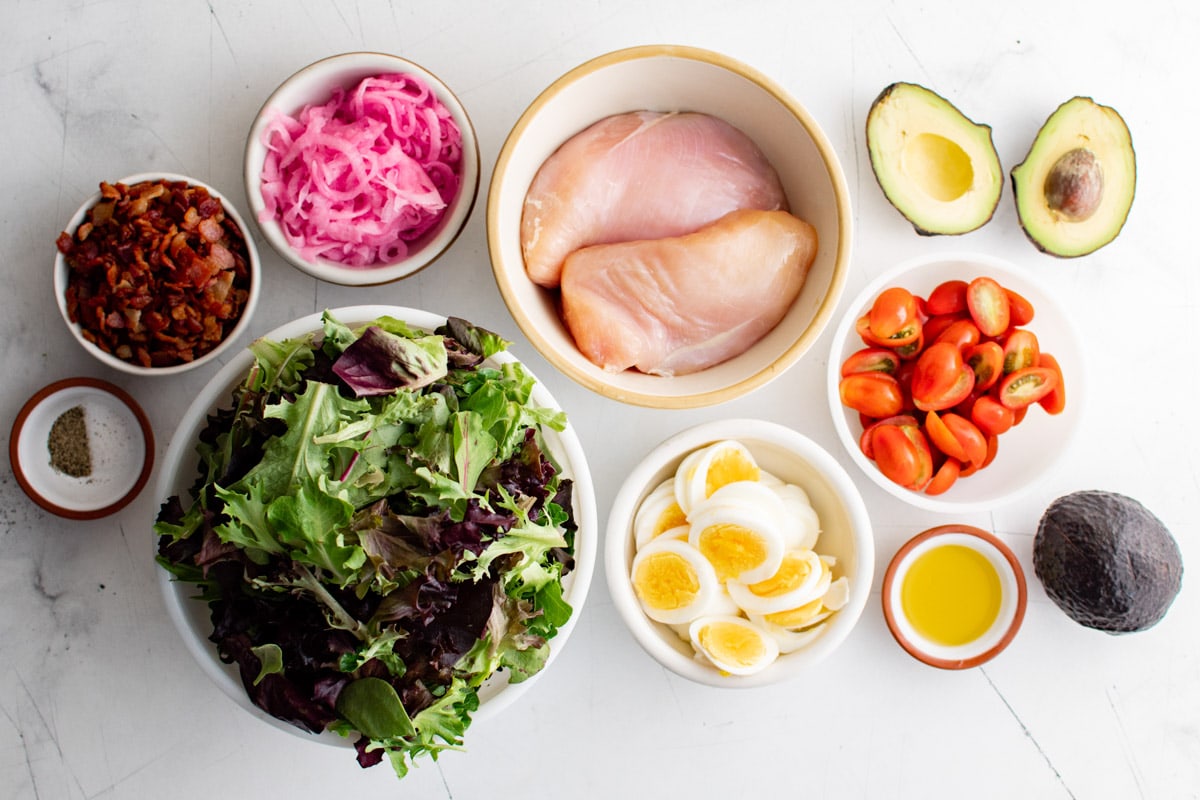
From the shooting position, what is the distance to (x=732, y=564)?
1.40 meters

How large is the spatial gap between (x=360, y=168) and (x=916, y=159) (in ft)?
2.88

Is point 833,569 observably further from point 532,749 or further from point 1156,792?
point 1156,792

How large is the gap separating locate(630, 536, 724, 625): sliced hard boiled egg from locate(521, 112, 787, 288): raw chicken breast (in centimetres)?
43

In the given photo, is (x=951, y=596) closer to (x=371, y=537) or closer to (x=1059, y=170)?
(x=1059, y=170)

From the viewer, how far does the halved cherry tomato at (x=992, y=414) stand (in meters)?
1.49

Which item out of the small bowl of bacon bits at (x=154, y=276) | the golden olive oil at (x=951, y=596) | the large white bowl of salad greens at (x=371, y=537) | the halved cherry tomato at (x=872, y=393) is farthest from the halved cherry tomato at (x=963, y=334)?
the small bowl of bacon bits at (x=154, y=276)

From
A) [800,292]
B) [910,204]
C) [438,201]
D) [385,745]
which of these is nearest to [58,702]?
[385,745]

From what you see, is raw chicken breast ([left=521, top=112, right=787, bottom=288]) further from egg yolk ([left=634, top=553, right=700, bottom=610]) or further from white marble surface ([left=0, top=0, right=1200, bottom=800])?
egg yolk ([left=634, top=553, right=700, bottom=610])

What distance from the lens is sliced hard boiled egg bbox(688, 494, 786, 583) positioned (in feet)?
4.47

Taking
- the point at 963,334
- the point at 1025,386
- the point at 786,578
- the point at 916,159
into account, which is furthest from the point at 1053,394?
the point at 786,578

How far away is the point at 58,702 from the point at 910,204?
5.09ft

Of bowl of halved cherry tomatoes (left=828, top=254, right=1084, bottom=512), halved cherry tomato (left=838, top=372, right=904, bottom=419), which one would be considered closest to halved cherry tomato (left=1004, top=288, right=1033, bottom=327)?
bowl of halved cherry tomatoes (left=828, top=254, right=1084, bottom=512)

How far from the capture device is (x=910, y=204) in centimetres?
150

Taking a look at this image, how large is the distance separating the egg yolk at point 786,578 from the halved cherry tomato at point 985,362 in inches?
16.4
